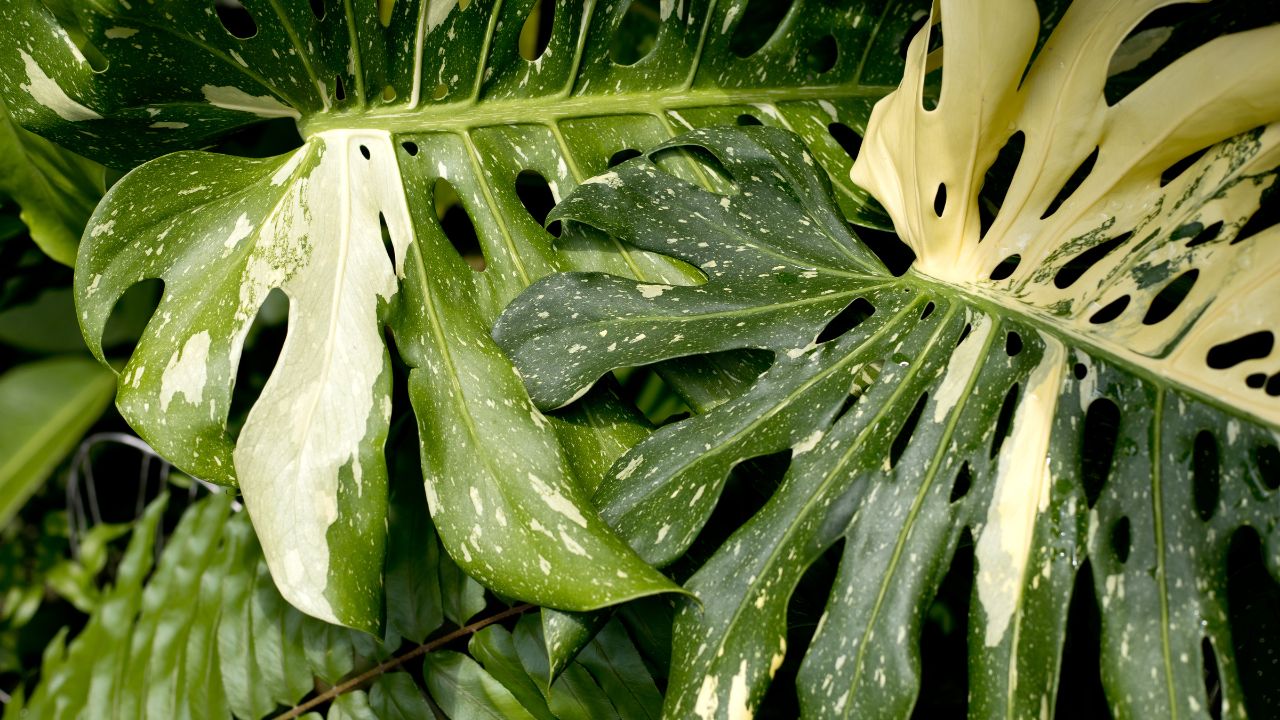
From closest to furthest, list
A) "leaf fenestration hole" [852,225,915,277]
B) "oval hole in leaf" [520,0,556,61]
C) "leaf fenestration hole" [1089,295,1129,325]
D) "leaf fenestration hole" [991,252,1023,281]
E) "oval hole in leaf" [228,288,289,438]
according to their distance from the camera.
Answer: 1. "leaf fenestration hole" [1089,295,1129,325]
2. "leaf fenestration hole" [991,252,1023,281]
3. "leaf fenestration hole" [852,225,915,277]
4. "oval hole in leaf" [520,0,556,61]
5. "oval hole in leaf" [228,288,289,438]

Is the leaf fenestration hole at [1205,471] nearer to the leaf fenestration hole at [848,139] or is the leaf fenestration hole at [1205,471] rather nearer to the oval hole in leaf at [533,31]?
the leaf fenestration hole at [848,139]

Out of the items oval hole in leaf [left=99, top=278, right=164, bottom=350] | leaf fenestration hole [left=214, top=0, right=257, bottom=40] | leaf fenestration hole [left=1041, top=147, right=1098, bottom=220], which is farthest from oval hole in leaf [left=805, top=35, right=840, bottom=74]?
oval hole in leaf [left=99, top=278, right=164, bottom=350]

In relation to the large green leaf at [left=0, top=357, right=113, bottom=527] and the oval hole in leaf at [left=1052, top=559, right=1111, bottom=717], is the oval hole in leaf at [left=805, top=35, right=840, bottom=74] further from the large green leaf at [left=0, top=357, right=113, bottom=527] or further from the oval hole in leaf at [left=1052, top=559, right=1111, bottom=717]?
the large green leaf at [left=0, top=357, right=113, bottom=527]

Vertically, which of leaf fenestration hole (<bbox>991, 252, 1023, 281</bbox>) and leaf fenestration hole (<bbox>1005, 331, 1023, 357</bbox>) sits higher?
leaf fenestration hole (<bbox>991, 252, 1023, 281</bbox>)

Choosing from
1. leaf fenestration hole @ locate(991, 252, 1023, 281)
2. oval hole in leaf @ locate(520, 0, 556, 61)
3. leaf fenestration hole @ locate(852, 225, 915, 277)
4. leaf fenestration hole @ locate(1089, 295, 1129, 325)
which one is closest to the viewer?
leaf fenestration hole @ locate(1089, 295, 1129, 325)

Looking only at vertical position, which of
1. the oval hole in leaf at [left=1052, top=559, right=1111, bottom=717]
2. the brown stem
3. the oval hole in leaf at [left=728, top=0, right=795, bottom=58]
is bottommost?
the oval hole in leaf at [left=1052, top=559, right=1111, bottom=717]

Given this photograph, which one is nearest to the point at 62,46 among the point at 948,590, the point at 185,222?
the point at 185,222

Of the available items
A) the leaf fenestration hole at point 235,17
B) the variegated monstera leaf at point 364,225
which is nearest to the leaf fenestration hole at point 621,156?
the variegated monstera leaf at point 364,225
